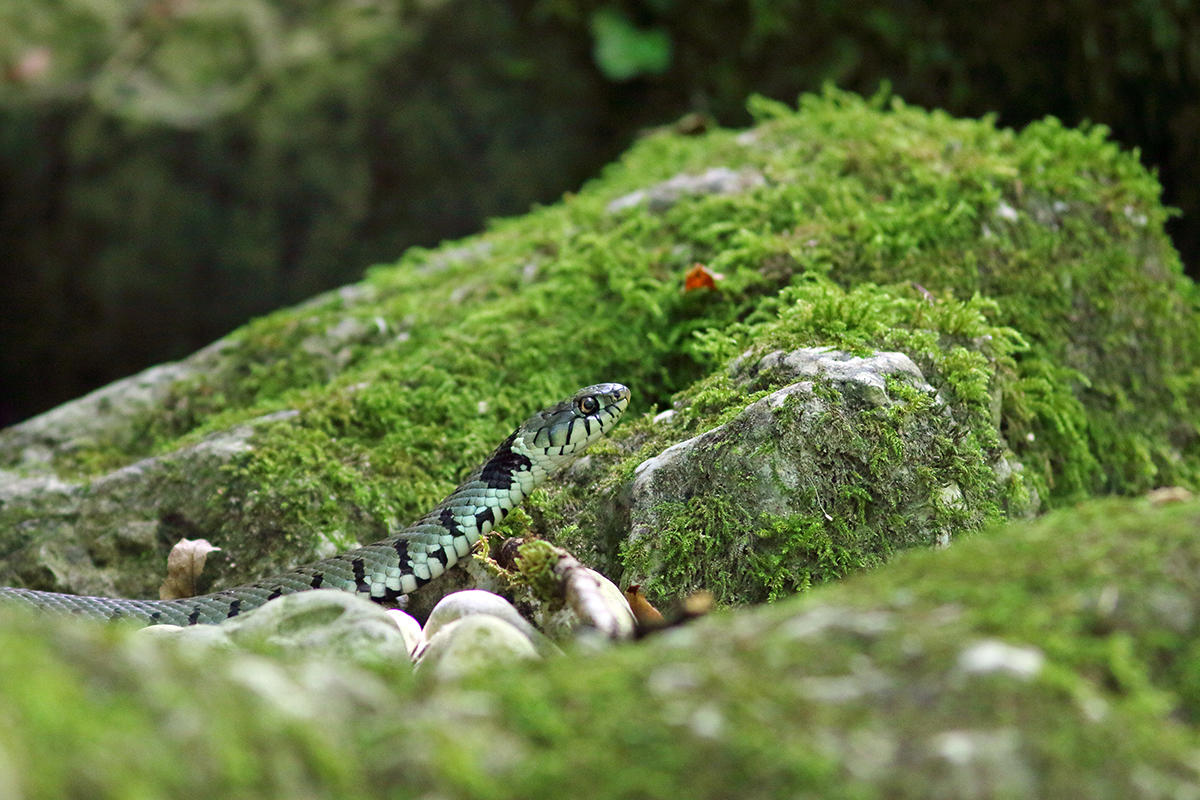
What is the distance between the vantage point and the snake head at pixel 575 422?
A: 13.9 feet

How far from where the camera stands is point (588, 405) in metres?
4.30

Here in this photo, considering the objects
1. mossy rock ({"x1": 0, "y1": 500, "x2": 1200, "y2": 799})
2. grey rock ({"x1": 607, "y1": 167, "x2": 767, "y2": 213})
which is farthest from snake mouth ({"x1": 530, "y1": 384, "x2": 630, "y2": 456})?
mossy rock ({"x1": 0, "y1": 500, "x2": 1200, "y2": 799})

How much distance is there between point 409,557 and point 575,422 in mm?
863

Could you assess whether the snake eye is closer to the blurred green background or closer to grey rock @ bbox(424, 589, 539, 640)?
grey rock @ bbox(424, 589, 539, 640)

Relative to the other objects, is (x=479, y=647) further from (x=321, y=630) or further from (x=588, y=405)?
(x=588, y=405)

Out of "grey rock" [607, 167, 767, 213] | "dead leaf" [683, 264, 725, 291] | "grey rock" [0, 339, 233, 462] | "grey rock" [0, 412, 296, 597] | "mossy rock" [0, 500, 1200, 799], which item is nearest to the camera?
"mossy rock" [0, 500, 1200, 799]

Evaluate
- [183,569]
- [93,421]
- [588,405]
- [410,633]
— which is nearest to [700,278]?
[588,405]

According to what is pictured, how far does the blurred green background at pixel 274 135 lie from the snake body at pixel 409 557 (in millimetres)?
5513

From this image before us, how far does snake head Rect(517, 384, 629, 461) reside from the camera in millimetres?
4234

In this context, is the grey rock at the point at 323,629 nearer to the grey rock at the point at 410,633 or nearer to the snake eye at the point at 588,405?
the grey rock at the point at 410,633

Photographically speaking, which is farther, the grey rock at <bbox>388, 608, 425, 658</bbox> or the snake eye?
the snake eye

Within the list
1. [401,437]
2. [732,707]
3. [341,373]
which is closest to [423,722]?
[732,707]

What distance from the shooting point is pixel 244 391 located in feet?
18.9

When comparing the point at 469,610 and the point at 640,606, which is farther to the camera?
the point at 640,606
